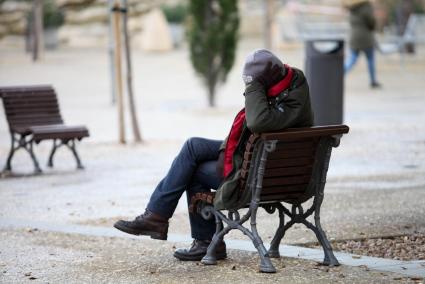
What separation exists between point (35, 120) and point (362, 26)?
37.9 ft

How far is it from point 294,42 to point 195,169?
92.5ft

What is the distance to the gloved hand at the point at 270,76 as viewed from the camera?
619cm

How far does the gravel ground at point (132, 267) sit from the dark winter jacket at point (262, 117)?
0.46 m

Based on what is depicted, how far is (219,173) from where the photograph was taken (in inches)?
253

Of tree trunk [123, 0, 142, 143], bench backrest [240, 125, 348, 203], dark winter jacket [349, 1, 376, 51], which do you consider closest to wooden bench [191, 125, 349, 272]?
bench backrest [240, 125, 348, 203]

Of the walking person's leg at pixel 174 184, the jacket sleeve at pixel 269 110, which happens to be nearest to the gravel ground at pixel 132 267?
the walking person's leg at pixel 174 184

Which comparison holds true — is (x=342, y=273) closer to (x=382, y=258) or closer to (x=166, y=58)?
(x=382, y=258)

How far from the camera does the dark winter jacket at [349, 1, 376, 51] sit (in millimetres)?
21750

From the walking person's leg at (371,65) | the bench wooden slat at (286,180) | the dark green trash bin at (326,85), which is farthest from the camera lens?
the walking person's leg at (371,65)

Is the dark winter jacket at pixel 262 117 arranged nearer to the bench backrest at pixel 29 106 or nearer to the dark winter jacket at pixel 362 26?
the bench backrest at pixel 29 106

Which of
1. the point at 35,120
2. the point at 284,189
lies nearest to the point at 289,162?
the point at 284,189

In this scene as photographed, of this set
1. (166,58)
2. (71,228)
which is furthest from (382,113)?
(166,58)

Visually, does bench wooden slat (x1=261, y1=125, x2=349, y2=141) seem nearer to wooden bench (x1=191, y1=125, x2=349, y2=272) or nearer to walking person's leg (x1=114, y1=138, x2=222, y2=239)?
wooden bench (x1=191, y1=125, x2=349, y2=272)

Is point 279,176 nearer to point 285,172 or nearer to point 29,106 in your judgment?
point 285,172
